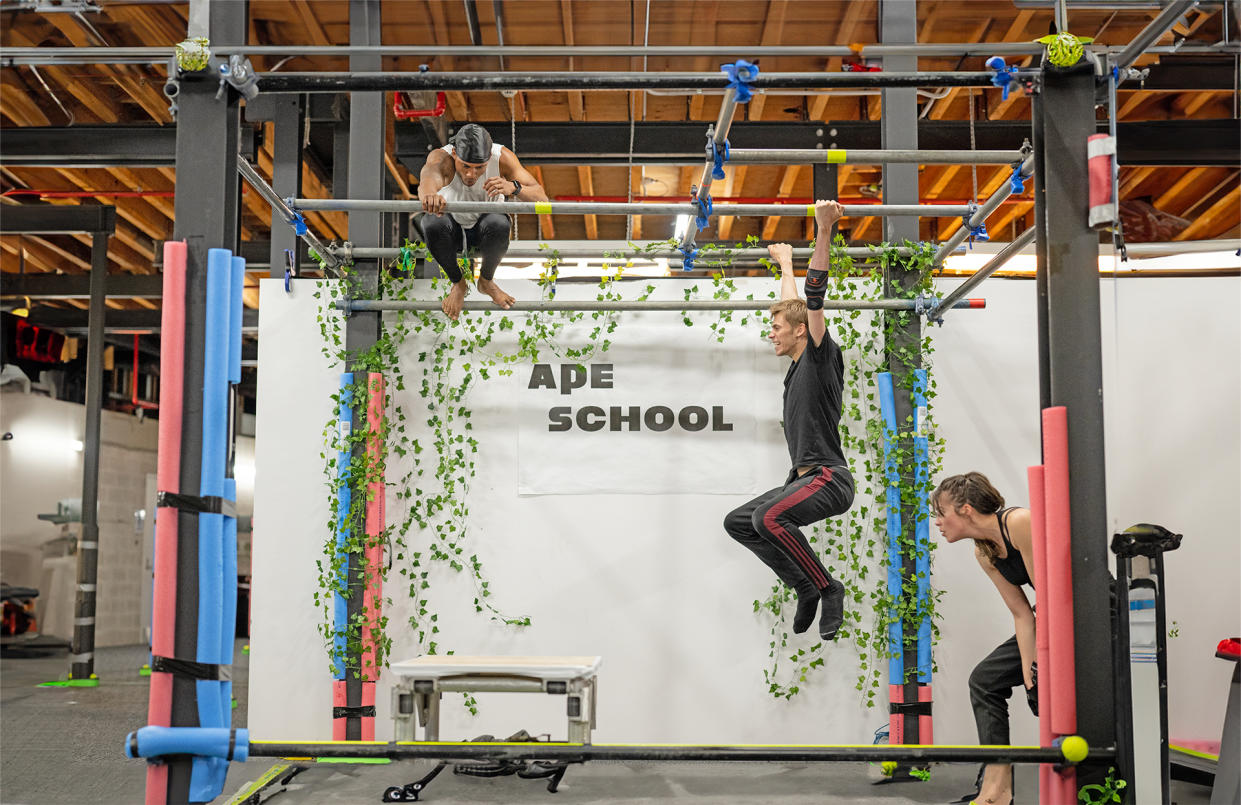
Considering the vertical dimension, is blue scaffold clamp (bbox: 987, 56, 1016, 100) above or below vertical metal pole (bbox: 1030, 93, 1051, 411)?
above

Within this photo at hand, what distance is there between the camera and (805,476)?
485 cm

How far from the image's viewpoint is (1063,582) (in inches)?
122

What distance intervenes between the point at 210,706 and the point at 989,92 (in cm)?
708

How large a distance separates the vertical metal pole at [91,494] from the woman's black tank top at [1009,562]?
7.49 m

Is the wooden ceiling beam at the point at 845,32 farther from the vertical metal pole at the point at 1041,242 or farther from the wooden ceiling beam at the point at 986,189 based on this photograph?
the vertical metal pole at the point at 1041,242

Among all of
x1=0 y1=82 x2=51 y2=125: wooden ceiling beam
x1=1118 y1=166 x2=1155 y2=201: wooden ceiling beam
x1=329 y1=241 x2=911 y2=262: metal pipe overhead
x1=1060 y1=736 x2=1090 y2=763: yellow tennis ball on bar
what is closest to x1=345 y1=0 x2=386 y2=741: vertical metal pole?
x1=329 y1=241 x2=911 y2=262: metal pipe overhead

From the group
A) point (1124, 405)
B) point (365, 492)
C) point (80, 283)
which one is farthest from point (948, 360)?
point (80, 283)

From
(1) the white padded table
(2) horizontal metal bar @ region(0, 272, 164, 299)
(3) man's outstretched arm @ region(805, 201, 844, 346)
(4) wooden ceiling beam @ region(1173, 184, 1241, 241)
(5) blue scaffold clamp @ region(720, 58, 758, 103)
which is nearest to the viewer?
(5) blue scaffold clamp @ region(720, 58, 758, 103)

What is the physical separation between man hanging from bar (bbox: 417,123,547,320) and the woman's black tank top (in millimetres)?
2453

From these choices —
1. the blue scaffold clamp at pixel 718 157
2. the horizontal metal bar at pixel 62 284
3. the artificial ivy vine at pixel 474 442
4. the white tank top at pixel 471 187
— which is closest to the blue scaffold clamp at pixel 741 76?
the blue scaffold clamp at pixel 718 157

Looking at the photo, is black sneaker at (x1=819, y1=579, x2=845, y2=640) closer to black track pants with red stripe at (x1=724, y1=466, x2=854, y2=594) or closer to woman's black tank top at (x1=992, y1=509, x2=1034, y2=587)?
black track pants with red stripe at (x1=724, y1=466, x2=854, y2=594)

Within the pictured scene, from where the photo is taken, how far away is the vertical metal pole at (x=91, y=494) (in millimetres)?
8898

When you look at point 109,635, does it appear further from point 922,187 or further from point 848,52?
point 848,52

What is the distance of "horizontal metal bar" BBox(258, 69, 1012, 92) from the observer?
3.35 meters
